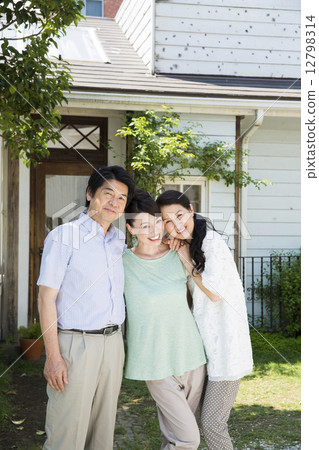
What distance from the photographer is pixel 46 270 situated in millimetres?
3080

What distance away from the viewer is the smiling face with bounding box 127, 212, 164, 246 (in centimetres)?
345

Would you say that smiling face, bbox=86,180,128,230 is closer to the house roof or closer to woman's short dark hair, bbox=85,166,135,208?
woman's short dark hair, bbox=85,166,135,208

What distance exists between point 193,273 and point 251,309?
18.8 ft

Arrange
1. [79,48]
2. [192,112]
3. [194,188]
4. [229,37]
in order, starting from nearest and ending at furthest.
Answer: [192,112]
[194,188]
[229,37]
[79,48]

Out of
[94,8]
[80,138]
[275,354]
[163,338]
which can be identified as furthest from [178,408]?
[94,8]

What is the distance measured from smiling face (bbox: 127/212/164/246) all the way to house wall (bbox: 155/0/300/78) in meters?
5.94

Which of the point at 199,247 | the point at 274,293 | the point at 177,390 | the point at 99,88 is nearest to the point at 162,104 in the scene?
the point at 99,88

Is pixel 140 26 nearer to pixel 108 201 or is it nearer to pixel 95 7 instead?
pixel 108 201

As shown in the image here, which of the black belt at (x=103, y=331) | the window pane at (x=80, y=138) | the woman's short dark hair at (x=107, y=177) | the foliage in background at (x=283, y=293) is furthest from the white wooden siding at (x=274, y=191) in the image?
the black belt at (x=103, y=331)

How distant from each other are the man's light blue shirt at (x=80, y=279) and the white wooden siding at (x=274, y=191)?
6.10 metres

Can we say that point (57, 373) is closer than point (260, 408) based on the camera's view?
Yes

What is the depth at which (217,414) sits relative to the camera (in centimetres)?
338

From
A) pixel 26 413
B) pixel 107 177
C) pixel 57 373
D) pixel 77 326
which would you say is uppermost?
pixel 107 177

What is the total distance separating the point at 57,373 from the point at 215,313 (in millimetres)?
1036
